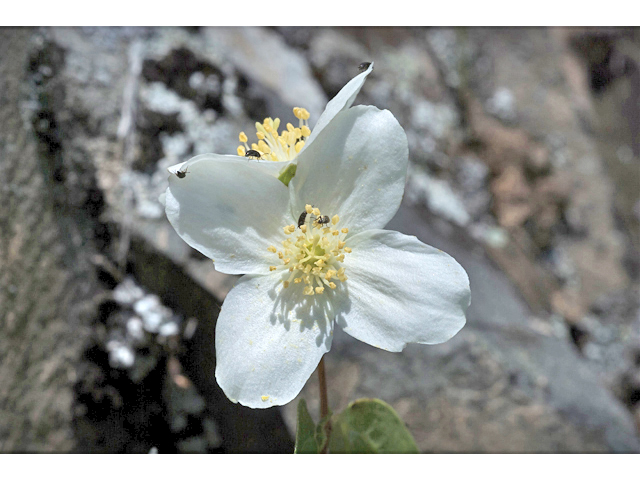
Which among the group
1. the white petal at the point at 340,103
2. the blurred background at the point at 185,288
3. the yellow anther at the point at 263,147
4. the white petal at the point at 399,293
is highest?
the white petal at the point at 340,103

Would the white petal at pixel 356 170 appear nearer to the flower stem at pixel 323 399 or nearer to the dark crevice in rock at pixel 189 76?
the flower stem at pixel 323 399

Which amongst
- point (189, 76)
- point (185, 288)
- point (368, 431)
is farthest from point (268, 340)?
point (189, 76)

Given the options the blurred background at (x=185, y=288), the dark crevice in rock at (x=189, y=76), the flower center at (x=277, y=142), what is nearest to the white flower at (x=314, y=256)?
the flower center at (x=277, y=142)

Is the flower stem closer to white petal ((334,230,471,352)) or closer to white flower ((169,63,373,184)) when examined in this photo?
white petal ((334,230,471,352))

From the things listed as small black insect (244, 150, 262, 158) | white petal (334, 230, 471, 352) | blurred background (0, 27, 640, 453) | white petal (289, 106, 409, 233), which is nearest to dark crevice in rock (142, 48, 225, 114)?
blurred background (0, 27, 640, 453)

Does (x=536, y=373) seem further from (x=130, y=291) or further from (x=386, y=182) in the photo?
(x=130, y=291)

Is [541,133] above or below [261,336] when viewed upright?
below

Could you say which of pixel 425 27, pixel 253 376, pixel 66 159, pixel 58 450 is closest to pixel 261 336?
pixel 253 376
